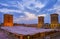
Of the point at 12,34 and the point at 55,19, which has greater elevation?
the point at 55,19

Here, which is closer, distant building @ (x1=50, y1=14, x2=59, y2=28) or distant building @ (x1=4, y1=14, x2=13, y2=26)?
distant building @ (x1=50, y1=14, x2=59, y2=28)

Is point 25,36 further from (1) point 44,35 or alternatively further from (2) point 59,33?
(2) point 59,33

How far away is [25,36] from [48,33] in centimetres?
148

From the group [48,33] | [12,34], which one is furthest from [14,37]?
[48,33]

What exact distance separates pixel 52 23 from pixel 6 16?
6087 mm

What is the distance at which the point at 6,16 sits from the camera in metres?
13.9

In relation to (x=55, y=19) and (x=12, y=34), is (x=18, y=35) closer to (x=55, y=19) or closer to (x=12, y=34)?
(x=12, y=34)

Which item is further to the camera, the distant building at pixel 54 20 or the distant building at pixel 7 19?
the distant building at pixel 7 19

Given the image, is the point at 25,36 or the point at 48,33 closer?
the point at 25,36

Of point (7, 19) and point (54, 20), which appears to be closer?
point (54, 20)

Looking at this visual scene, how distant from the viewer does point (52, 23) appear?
10.4 meters

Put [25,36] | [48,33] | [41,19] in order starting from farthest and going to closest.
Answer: [41,19]
[48,33]
[25,36]

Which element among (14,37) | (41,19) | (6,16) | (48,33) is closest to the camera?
(14,37)

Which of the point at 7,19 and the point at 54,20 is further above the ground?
the point at 7,19
